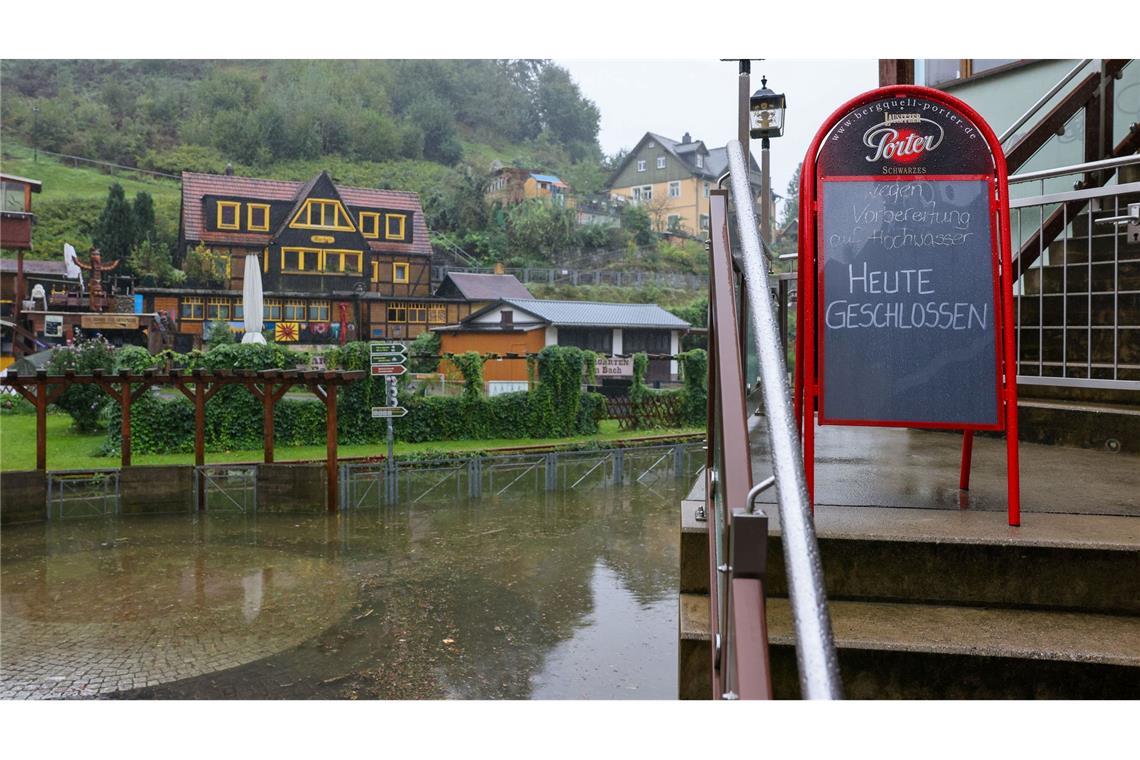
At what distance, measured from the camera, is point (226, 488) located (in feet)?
47.1

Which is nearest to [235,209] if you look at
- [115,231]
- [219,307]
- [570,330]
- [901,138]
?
[219,307]

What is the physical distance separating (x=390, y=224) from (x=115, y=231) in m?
12.1

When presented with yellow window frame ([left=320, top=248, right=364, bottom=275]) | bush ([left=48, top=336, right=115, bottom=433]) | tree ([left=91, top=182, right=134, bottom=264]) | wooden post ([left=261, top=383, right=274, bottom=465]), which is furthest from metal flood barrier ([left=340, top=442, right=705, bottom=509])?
tree ([left=91, top=182, right=134, bottom=264])

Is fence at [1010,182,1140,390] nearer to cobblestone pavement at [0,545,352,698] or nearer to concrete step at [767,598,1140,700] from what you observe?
concrete step at [767,598,1140,700]

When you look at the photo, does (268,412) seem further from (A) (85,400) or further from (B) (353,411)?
(A) (85,400)

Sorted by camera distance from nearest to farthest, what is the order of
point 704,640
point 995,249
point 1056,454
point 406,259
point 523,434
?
point 704,640, point 995,249, point 1056,454, point 523,434, point 406,259

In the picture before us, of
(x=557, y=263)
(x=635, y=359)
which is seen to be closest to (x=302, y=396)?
(x=635, y=359)

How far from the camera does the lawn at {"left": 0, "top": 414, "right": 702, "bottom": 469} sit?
19.2 m

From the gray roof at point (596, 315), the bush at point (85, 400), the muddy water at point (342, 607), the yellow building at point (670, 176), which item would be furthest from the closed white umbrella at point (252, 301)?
the yellow building at point (670, 176)

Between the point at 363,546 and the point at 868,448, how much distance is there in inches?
353

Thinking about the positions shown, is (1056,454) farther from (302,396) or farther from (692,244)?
(692,244)

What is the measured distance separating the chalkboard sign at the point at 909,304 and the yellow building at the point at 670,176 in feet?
185

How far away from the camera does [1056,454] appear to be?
3479mm

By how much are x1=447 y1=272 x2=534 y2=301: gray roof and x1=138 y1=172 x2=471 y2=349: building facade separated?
628mm
